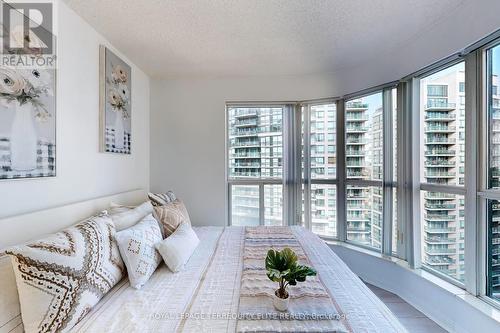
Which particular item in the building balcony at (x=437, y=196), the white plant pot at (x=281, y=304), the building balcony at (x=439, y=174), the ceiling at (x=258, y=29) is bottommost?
the white plant pot at (x=281, y=304)

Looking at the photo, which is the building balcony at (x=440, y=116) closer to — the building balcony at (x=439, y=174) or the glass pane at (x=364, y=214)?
the building balcony at (x=439, y=174)

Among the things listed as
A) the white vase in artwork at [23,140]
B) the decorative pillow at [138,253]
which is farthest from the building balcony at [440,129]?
the white vase in artwork at [23,140]

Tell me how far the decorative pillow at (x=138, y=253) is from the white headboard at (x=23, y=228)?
Answer: 1.56ft

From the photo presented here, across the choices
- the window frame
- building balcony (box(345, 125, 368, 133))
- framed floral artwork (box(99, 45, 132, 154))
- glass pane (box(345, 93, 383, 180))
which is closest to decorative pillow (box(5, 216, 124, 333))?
framed floral artwork (box(99, 45, 132, 154))

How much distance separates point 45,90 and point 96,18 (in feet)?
2.58

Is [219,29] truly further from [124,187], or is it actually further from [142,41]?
[124,187]

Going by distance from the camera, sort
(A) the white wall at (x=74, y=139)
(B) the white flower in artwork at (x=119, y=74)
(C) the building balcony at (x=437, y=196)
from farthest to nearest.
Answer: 1. (B) the white flower in artwork at (x=119, y=74)
2. (C) the building balcony at (x=437, y=196)
3. (A) the white wall at (x=74, y=139)

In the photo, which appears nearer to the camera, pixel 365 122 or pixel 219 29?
pixel 219 29

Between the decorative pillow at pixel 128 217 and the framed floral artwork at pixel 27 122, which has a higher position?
the framed floral artwork at pixel 27 122

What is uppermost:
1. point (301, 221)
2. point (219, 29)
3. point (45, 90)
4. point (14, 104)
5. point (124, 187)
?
point (219, 29)

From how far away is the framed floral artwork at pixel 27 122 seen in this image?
4.56 feet

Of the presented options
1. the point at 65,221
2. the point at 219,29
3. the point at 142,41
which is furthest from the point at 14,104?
the point at 219,29

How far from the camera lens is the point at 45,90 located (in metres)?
1.63

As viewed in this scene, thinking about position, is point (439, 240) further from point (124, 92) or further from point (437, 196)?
point (124, 92)
